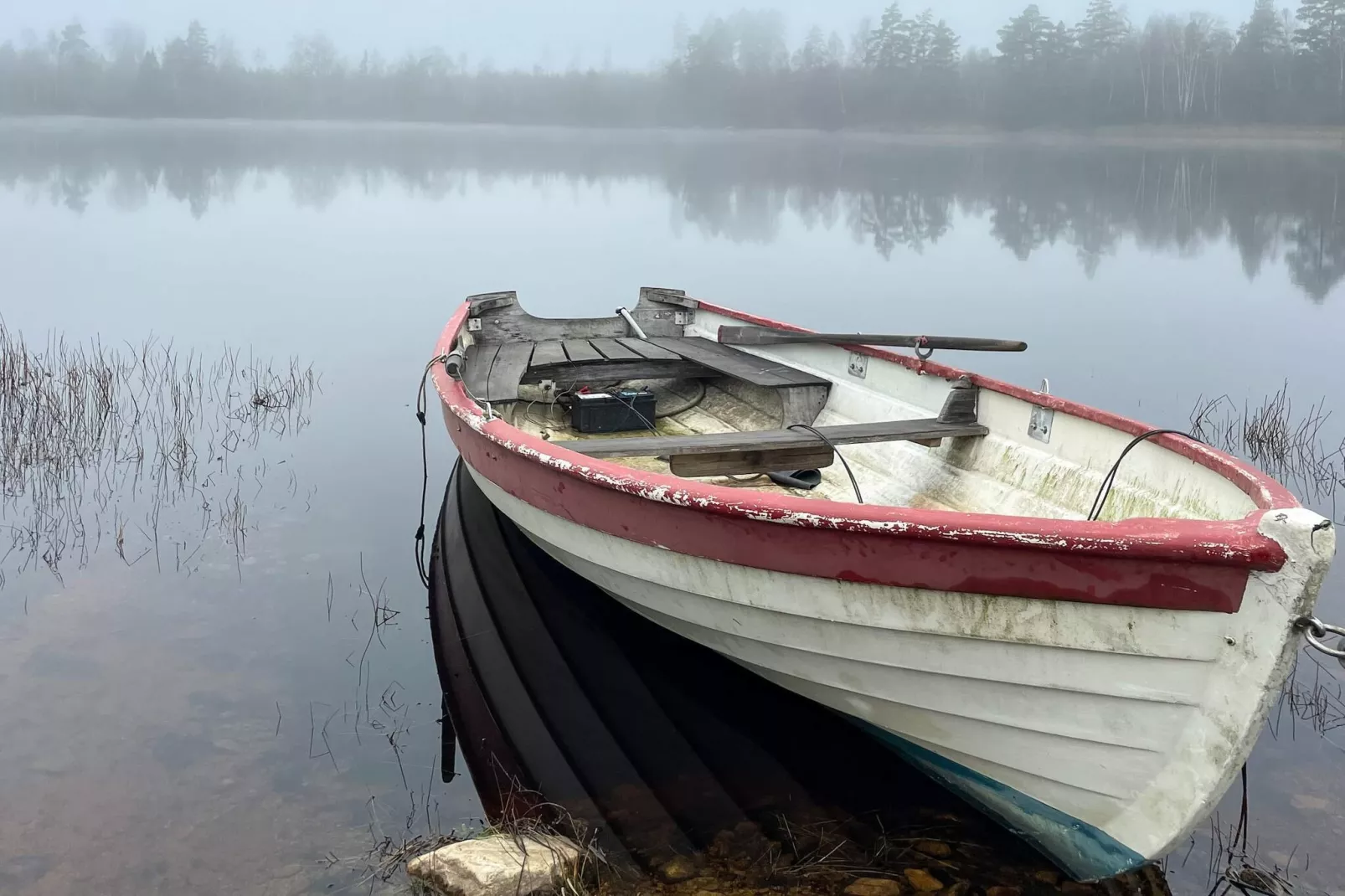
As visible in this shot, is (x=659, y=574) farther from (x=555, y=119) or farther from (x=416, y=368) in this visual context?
(x=555, y=119)

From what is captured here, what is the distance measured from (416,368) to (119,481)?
520 centimetres

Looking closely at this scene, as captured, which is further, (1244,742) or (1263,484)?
(1263,484)

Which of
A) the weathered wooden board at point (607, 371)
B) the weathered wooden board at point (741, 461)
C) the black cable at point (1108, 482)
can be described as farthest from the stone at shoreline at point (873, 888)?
the weathered wooden board at point (607, 371)

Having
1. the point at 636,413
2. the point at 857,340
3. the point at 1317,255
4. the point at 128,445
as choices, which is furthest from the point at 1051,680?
the point at 1317,255

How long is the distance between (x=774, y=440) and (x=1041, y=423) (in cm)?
130

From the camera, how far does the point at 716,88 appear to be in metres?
109

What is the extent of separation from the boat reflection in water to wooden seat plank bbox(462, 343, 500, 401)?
1.44m

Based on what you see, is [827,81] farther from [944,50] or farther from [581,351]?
[581,351]

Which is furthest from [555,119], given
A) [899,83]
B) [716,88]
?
[899,83]

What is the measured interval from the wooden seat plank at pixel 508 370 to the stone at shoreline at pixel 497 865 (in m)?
3.14

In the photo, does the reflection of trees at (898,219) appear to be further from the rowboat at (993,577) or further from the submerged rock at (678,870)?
the submerged rock at (678,870)

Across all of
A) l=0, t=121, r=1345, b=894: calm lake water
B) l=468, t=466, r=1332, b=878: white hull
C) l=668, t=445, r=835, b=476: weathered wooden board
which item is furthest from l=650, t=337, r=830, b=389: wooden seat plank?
l=468, t=466, r=1332, b=878: white hull

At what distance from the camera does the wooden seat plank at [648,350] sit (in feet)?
25.3

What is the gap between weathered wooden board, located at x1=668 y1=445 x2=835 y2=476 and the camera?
16.9 ft
